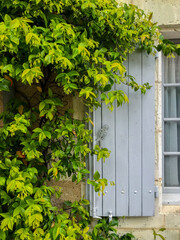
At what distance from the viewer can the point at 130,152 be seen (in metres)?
3.19

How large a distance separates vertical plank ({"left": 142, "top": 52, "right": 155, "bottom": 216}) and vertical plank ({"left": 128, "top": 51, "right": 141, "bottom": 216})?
47 millimetres

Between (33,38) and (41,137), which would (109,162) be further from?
(33,38)

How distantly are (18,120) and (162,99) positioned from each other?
1608 mm

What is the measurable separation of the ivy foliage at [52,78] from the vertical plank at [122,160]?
232 millimetres

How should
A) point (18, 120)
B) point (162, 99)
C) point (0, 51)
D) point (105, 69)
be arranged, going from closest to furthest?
point (0, 51)
point (18, 120)
point (105, 69)
point (162, 99)

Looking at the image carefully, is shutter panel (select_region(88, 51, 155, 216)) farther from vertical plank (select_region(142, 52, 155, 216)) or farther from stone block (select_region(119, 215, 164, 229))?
stone block (select_region(119, 215, 164, 229))

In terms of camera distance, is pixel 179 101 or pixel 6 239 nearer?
pixel 6 239

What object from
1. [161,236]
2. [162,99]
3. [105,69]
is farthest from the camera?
[162,99]

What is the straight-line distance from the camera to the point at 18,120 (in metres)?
2.60

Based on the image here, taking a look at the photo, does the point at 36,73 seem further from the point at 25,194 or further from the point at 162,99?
the point at 162,99

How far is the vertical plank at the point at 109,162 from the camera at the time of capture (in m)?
3.19

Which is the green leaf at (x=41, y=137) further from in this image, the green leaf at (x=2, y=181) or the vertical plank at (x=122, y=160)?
the vertical plank at (x=122, y=160)

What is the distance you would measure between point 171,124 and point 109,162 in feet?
2.73

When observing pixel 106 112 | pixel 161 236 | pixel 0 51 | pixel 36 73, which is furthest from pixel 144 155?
pixel 0 51
